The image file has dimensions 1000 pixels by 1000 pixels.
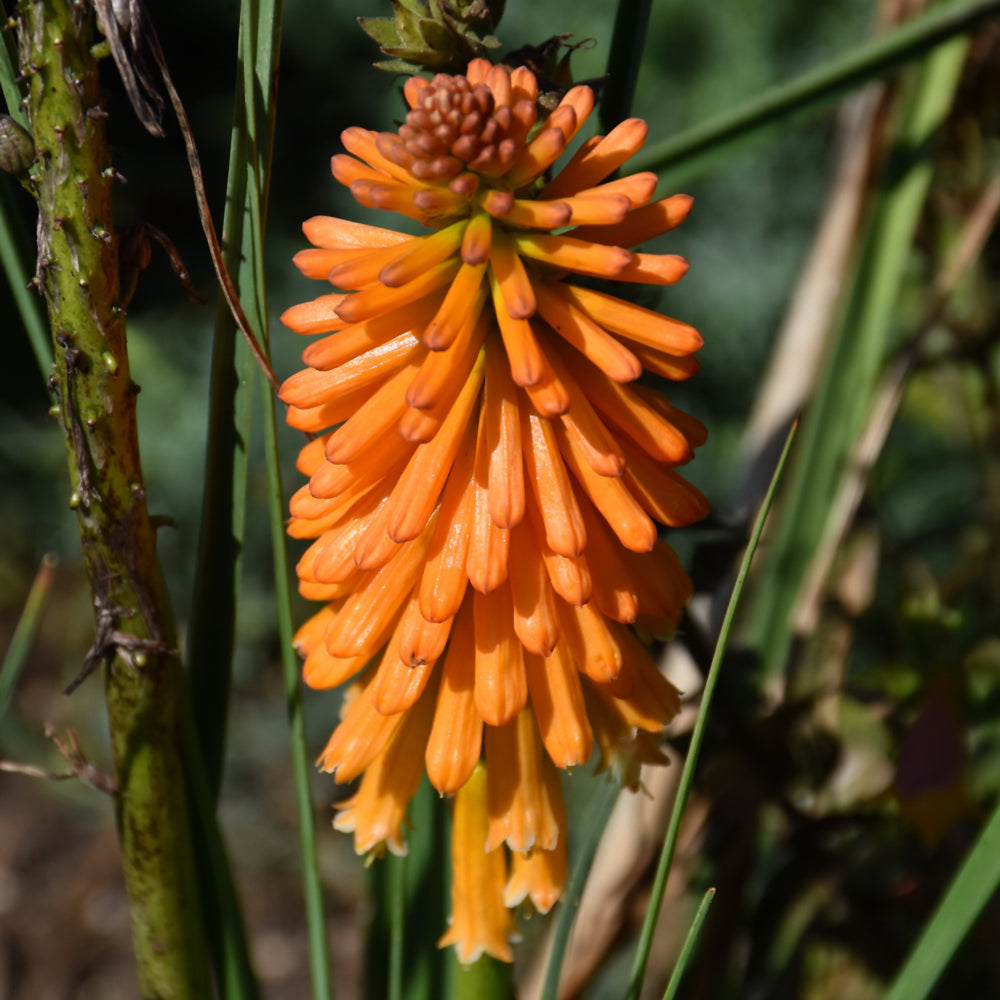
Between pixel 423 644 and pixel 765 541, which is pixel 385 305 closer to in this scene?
pixel 423 644

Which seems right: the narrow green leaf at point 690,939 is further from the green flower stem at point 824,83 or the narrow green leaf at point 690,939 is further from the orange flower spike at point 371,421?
the green flower stem at point 824,83

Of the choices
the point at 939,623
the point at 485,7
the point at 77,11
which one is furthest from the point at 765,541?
the point at 77,11

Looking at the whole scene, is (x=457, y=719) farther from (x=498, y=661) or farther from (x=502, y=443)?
(x=502, y=443)

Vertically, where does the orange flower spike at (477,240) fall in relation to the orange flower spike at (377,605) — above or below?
above

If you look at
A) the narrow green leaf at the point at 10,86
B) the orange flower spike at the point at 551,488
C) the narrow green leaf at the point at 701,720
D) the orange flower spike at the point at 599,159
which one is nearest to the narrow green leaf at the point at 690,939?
the narrow green leaf at the point at 701,720

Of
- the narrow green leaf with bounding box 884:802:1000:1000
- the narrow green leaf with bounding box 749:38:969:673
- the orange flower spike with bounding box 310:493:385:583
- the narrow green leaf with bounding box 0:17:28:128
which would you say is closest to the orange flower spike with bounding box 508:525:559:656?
the orange flower spike with bounding box 310:493:385:583

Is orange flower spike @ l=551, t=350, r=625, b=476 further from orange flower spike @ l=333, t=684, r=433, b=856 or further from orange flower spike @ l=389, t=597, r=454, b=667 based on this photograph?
orange flower spike @ l=333, t=684, r=433, b=856
